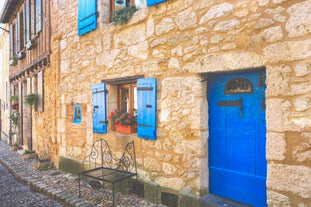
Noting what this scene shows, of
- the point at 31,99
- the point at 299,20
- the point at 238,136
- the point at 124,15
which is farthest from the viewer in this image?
the point at 31,99

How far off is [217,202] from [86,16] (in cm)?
388

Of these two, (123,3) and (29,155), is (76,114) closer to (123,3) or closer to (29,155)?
(123,3)

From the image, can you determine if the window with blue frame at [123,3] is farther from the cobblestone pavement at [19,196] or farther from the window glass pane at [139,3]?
the cobblestone pavement at [19,196]

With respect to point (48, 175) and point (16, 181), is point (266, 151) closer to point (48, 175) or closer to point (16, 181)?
point (48, 175)

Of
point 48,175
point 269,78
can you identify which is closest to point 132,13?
point 269,78

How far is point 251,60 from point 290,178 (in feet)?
3.96

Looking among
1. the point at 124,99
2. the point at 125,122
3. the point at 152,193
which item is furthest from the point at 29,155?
the point at 152,193

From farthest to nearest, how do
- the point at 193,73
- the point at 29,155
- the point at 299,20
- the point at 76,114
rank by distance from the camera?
the point at 29,155 → the point at 76,114 → the point at 193,73 → the point at 299,20

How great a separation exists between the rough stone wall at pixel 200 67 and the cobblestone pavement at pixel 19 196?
1223 mm

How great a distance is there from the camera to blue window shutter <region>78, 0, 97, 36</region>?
426cm

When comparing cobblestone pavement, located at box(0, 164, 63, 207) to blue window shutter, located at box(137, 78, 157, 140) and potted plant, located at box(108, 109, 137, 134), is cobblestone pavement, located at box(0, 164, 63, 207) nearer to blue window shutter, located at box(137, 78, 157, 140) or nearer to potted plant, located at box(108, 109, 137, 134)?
potted plant, located at box(108, 109, 137, 134)

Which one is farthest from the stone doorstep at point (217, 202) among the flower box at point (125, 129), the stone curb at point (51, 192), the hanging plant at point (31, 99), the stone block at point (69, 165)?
the hanging plant at point (31, 99)

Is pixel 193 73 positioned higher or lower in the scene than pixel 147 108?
higher

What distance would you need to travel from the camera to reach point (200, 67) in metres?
2.86
